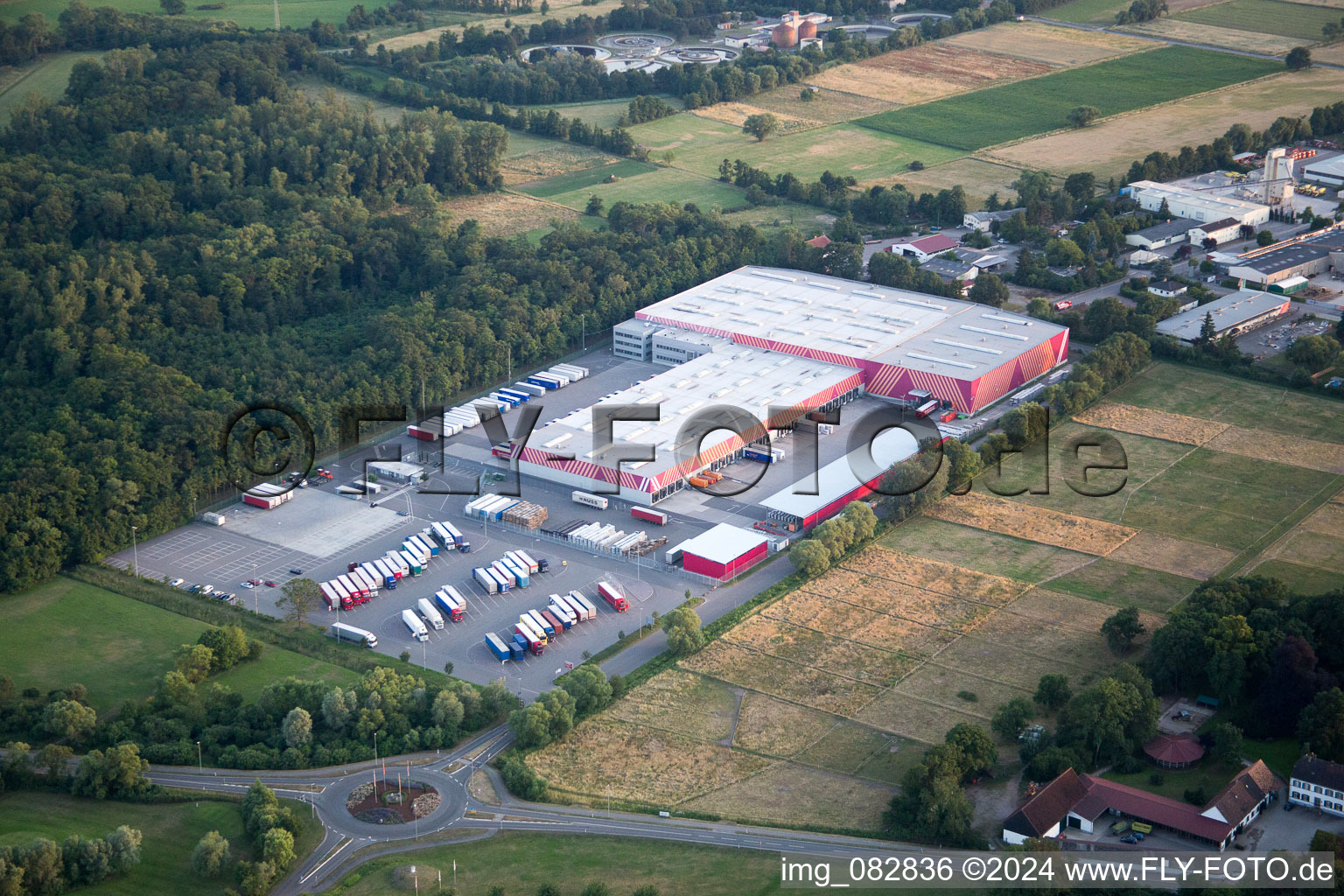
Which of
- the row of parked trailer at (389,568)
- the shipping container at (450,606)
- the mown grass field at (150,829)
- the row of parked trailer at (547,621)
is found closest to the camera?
the mown grass field at (150,829)

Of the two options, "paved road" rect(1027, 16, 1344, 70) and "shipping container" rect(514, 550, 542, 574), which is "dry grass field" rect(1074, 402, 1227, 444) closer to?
"shipping container" rect(514, 550, 542, 574)

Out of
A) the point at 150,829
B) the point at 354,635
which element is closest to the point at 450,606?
the point at 354,635

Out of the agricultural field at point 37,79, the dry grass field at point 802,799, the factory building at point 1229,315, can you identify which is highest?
the agricultural field at point 37,79

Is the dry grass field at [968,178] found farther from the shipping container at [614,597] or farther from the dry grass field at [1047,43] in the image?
the shipping container at [614,597]

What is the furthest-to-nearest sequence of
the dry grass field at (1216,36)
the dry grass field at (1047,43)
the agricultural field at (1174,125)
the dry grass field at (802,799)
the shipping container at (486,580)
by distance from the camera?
the dry grass field at (1047,43), the dry grass field at (1216,36), the agricultural field at (1174,125), the shipping container at (486,580), the dry grass field at (802,799)

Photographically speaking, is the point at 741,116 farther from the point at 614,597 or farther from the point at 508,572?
the point at 614,597

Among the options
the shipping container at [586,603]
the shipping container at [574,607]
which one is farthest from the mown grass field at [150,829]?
the shipping container at [586,603]

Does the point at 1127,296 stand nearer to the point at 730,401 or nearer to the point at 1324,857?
the point at 730,401
